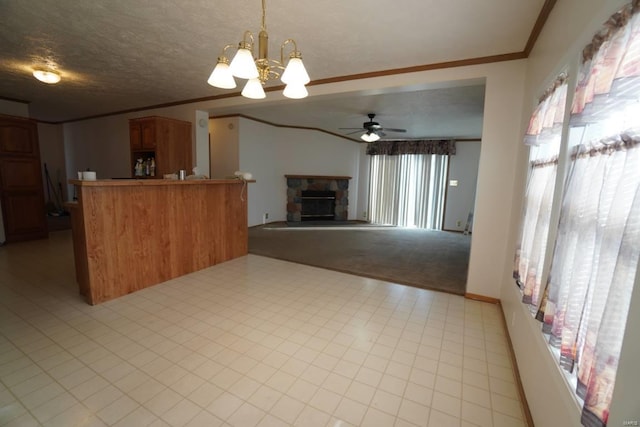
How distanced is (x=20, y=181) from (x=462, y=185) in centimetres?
903

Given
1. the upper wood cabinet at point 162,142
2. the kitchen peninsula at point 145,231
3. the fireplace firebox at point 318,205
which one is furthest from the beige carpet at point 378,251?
the upper wood cabinet at point 162,142

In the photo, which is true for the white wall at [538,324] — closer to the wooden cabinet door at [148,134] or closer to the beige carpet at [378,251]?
the beige carpet at [378,251]

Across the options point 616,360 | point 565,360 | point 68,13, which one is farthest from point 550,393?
point 68,13

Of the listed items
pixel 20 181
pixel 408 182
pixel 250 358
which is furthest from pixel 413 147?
pixel 20 181

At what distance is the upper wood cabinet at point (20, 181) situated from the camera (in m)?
4.33

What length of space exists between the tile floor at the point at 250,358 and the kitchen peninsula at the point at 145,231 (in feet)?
0.81

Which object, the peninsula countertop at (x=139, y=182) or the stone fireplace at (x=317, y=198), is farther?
the stone fireplace at (x=317, y=198)

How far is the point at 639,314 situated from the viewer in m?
0.67

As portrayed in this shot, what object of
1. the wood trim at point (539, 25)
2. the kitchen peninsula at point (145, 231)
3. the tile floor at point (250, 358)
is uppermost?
the wood trim at point (539, 25)

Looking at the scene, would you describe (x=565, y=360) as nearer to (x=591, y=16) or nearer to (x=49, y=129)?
(x=591, y=16)

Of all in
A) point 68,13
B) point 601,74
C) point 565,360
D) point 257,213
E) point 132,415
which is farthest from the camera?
point 257,213

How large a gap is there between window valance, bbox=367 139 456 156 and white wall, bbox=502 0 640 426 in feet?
15.5

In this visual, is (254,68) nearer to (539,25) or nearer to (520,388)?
(539,25)

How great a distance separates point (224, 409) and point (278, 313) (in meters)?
1.07
